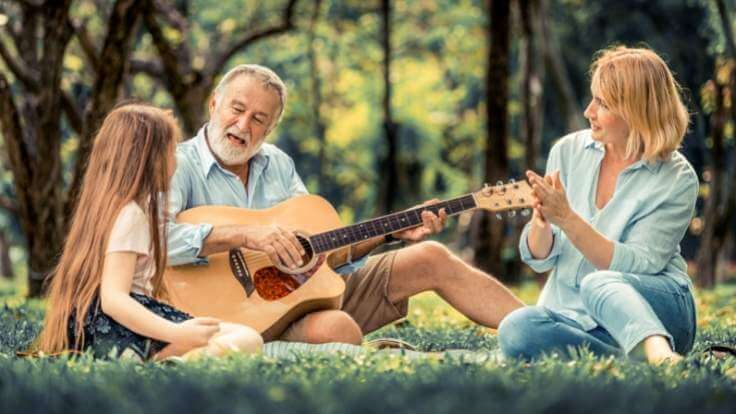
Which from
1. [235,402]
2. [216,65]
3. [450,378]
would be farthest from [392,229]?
[216,65]

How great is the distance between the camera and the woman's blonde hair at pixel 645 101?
5.58 metres

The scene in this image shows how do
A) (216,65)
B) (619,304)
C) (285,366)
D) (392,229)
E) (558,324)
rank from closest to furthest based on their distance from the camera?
(285,366) < (619,304) < (558,324) < (392,229) < (216,65)

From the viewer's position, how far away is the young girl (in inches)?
197

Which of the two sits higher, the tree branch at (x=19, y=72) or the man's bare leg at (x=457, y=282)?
the tree branch at (x=19, y=72)

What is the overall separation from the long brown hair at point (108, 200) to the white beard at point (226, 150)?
0.90 meters

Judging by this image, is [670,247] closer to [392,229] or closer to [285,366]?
[392,229]

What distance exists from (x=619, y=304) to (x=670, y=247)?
59 cm

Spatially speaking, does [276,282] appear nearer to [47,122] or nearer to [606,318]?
[606,318]

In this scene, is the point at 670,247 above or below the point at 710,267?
above

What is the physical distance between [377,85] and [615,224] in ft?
78.6

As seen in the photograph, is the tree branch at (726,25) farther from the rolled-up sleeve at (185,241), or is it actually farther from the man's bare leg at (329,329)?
the rolled-up sleeve at (185,241)

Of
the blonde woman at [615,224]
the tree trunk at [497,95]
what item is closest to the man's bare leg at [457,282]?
the blonde woman at [615,224]

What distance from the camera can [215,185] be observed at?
6469mm

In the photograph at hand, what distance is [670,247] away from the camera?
5.52m
